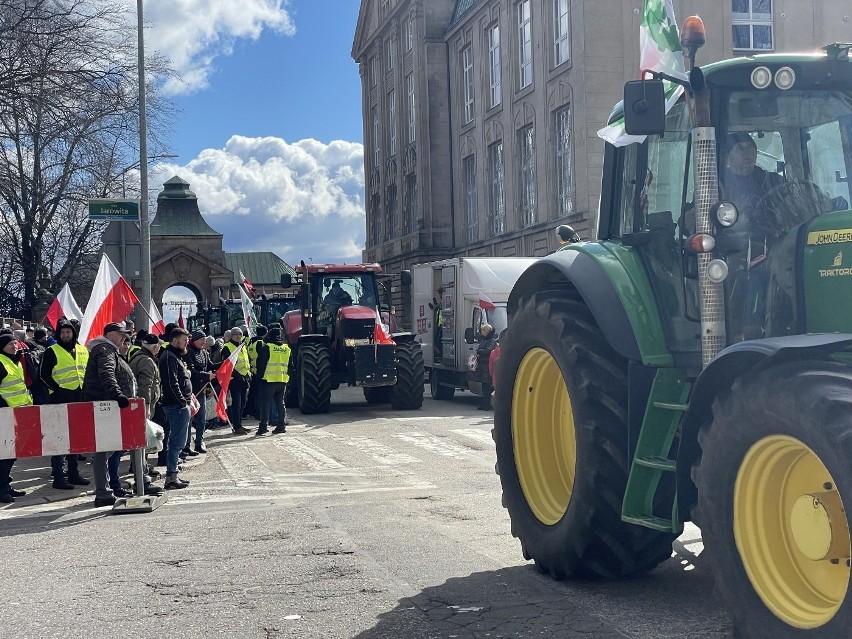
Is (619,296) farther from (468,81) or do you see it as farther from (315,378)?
(468,81)

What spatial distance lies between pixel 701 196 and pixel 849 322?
3.17ft

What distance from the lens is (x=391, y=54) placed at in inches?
2164

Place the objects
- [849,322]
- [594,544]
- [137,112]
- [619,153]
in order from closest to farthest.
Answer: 1. [849,322]
2. [594,544]
3. [619,153]
4. [137,112]

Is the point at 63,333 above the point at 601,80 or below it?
below

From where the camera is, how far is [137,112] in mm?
22859

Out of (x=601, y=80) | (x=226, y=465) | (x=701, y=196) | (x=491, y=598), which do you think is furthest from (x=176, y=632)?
(x=601, y=80)

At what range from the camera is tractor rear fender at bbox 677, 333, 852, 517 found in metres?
4.23

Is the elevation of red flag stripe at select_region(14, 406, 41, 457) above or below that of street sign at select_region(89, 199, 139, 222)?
below

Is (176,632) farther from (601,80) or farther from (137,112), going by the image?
(601,80)

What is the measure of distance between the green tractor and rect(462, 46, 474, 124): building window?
129 feet

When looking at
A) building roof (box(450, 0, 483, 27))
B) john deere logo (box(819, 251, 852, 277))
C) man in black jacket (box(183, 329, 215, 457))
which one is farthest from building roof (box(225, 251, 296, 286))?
john deere logo (box(819, 251, 852, 277))

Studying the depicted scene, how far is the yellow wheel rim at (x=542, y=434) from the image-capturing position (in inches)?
257

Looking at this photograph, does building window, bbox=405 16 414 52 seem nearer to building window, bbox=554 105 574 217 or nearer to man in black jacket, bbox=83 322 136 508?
building window, bbox=554 105 574 217

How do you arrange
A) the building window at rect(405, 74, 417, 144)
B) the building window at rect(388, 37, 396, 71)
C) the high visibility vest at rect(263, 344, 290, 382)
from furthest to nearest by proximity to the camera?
the building window at rect(388, 37, 396, 71) → the building window at rect(405, 74, 417, 144) → the high visibility vest at rect(263, 344, 290, 382)
